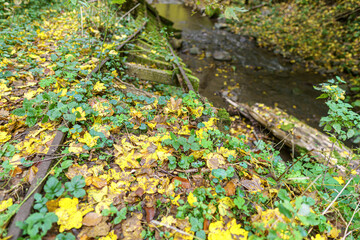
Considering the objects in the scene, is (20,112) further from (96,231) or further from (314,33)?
(314,33)

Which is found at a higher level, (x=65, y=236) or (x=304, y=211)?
(x=304, y=211)

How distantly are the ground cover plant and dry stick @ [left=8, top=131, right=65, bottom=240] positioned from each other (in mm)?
53

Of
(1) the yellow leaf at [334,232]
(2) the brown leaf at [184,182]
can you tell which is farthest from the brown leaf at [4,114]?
(1) the yellow leaf at [334,232]

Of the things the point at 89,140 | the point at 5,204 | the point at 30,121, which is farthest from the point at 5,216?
the point at 30,121

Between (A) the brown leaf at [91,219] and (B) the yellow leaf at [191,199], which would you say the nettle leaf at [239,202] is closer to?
(B) the yellow leaf at [191,199]

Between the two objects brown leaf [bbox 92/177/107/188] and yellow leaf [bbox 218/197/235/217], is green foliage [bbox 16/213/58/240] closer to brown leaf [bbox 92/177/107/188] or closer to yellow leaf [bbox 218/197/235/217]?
brown leaf [bbox 92/177/107/188]

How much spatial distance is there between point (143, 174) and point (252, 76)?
7431mm

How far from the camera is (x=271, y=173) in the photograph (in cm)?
224

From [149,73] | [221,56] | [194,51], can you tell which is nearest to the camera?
[149,73]

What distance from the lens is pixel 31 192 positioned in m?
1.47

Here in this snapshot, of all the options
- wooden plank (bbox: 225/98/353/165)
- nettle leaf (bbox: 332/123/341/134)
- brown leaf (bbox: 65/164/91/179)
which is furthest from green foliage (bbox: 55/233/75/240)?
wooden plank (bbox: 225/98/353/165)

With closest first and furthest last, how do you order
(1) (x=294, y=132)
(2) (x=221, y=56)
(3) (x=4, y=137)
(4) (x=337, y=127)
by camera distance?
(3) (x=4, y=137) < (4) (x=337, y=127) < (1) (x=294, y=132) < (2) (x=221, y=56)

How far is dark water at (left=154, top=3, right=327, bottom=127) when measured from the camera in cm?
647

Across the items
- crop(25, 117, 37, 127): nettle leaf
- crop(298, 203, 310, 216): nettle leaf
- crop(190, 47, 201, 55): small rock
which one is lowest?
crop(25, 117, 37, 127): nettle leaf
